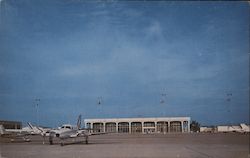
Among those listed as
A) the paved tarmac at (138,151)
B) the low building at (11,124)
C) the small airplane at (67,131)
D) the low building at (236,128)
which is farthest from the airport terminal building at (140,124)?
the low building at (11,124)

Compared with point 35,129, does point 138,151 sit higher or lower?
lower

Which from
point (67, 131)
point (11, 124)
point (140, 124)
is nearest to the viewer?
point (11, 124)

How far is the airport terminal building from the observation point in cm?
748

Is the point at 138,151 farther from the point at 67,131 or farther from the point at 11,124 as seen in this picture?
the point at 11,124

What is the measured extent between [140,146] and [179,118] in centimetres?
127

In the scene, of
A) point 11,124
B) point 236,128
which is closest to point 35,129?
point 11,124

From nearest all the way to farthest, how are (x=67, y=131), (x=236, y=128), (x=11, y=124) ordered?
(x=11, y=124) → (x=236, y=128) → (x=67, y=131)

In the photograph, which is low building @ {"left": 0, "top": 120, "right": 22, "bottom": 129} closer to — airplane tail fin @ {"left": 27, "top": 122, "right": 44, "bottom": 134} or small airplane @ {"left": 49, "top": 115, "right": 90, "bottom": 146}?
airplane tail fin @ {"left": 27, "top": 122, "right": 44, "bottom": 134}

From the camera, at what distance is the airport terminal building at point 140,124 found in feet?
24.6

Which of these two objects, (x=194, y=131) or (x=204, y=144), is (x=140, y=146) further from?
(x=204, y=144)

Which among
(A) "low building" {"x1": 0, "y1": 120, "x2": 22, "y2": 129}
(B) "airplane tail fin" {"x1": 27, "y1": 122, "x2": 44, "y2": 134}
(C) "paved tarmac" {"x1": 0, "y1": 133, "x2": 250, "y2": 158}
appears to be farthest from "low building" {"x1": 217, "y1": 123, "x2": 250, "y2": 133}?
(A) "low building" {"x1": 0, "y1": 120, "x2": 22, "y2": 129}

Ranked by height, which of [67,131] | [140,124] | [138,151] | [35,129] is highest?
[140,124]

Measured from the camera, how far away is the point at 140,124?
24.9 feet

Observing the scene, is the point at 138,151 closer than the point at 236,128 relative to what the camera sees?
Yes
